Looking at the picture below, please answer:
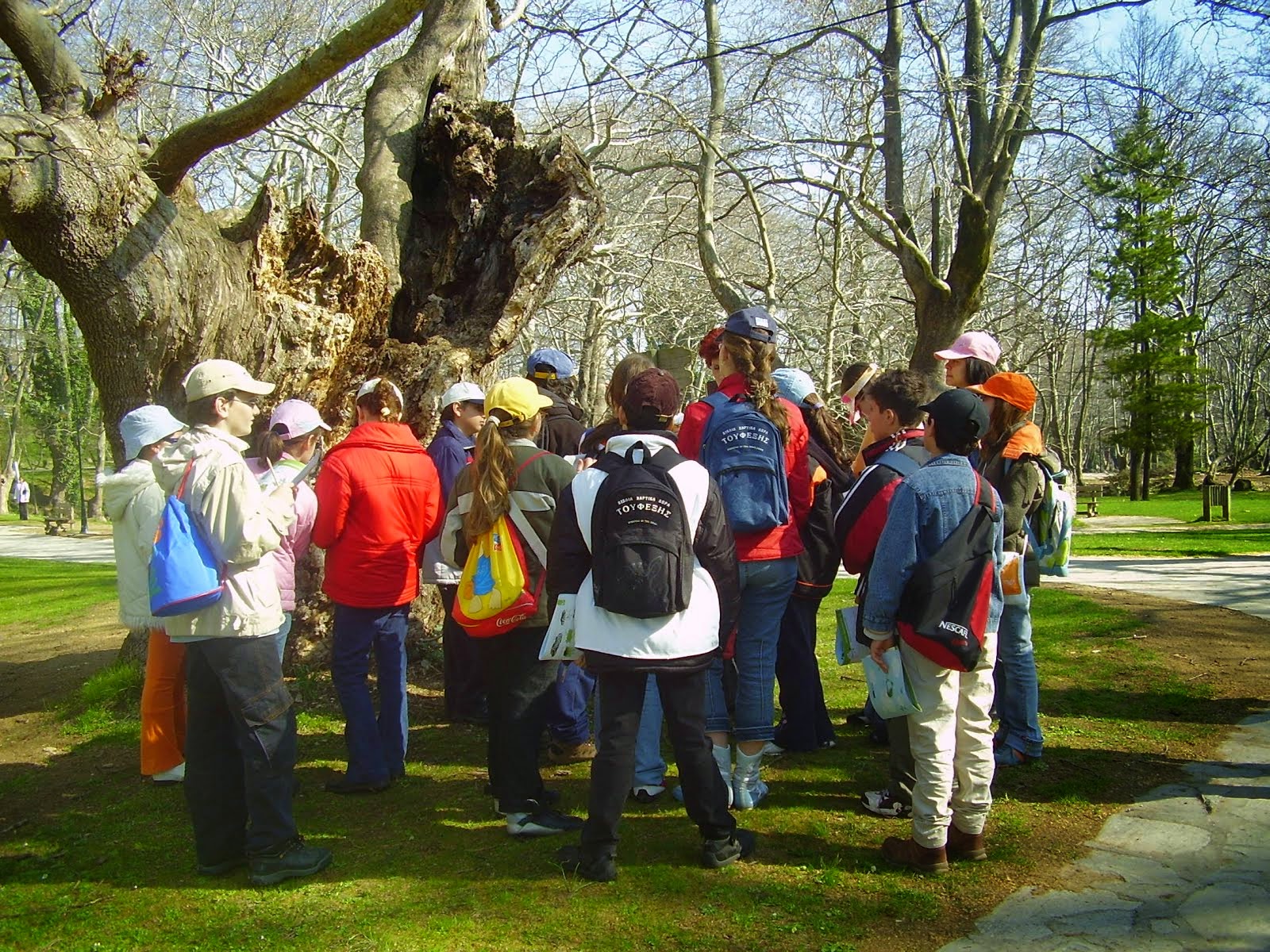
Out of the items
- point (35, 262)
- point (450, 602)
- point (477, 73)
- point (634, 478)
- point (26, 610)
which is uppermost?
point (477, 73)

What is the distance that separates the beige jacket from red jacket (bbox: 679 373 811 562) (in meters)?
1.74

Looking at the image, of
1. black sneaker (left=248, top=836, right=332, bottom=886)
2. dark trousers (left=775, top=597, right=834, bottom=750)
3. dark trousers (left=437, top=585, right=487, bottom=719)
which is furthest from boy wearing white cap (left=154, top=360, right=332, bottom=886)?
dark trousers (left=775, top=597, right=834, bottom=750)

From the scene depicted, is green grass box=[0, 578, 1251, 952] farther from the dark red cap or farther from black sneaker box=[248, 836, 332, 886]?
the dark red cap

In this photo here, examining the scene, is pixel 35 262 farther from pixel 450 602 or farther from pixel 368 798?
pixel 368 798

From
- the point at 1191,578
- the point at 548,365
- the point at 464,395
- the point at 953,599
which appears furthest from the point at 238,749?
the point at 1191,578

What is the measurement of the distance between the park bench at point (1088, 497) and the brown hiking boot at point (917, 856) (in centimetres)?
2598

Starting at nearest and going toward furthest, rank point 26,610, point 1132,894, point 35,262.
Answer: point 1132,894 < point 35,262 < point 26,610

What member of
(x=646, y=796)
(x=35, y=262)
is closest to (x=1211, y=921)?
(x=646, y=796)

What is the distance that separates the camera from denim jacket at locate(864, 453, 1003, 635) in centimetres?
352

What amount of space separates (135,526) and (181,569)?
1571 mm

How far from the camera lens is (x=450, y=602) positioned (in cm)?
533

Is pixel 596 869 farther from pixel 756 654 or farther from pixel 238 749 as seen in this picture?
pixel 238 749

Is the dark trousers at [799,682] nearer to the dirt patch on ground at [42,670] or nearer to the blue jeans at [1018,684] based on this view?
the blue jeans at [1018,684]

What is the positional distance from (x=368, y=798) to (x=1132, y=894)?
125 inches
